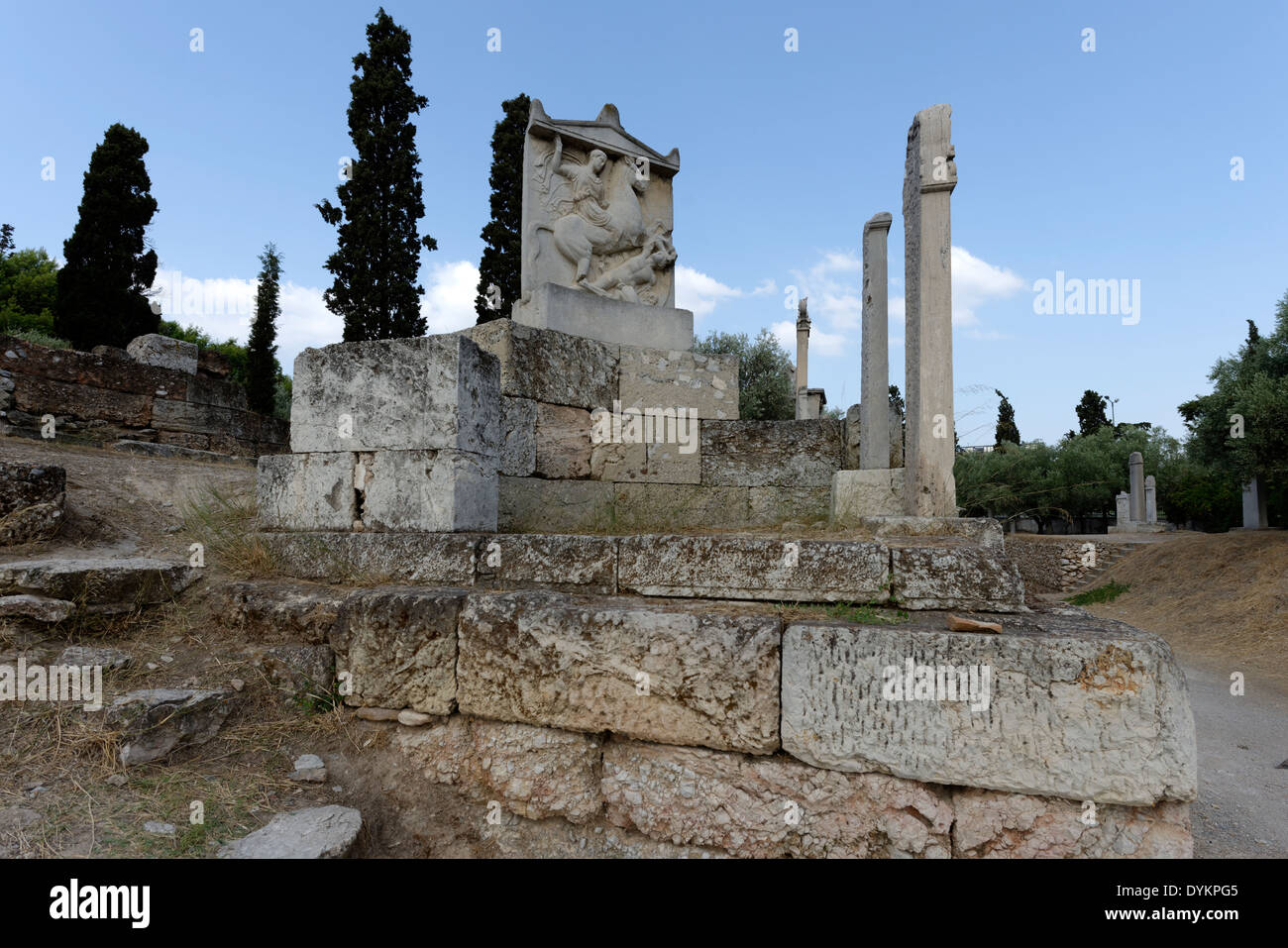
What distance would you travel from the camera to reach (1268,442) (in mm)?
10039

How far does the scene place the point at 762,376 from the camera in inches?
753

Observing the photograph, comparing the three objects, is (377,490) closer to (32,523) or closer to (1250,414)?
(32,523)

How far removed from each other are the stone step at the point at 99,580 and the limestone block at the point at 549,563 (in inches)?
59.0

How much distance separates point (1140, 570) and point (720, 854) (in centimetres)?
1268

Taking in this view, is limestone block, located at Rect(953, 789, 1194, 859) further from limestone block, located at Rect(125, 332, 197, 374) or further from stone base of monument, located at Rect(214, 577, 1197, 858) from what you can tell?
limestone block, located at Rect(125, 332, 197, 374)

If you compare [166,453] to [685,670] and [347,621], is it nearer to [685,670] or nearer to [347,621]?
[347,621]

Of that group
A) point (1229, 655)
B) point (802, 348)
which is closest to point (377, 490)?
point (1229, 655)

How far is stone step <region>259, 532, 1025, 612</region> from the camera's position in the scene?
96.0 inches

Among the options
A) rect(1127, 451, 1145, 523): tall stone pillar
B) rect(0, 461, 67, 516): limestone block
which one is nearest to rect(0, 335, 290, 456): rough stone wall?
rect(0, 461, 67, 516): limestone block

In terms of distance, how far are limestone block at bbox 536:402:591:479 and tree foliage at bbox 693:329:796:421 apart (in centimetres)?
1082

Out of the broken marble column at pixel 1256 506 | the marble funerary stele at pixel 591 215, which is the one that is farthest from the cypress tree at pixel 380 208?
the broken marble column at pixel 1256 506

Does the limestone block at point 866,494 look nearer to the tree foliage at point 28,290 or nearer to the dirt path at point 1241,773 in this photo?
the dirt path at point 1241,773

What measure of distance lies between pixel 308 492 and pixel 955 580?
3052 mm

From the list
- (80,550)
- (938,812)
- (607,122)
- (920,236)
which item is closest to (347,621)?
(80,550)
